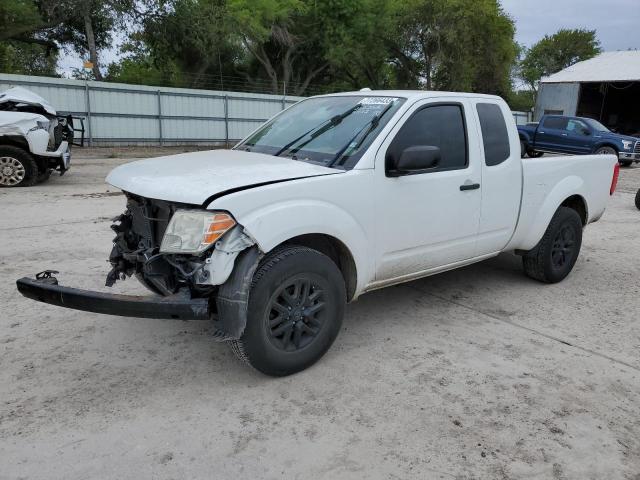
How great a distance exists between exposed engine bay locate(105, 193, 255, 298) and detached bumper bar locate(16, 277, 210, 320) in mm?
130

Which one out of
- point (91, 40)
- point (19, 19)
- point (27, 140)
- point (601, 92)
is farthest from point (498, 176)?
point (601, 92)

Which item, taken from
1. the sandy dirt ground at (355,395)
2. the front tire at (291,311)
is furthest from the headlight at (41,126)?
the front tire at (291,311)

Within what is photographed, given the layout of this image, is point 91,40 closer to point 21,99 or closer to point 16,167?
point 21,99

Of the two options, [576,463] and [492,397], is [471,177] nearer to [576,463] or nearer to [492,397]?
[492,397]

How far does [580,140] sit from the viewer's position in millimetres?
18688

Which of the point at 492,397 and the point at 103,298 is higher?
the point at 103,298

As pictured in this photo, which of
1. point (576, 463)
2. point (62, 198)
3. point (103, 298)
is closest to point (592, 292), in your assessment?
point (576, 463)

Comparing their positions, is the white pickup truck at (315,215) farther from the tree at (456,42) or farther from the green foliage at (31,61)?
the green foliage at (31,61)

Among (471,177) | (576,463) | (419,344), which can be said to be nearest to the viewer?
(576,463)

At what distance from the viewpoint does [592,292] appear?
5.19 m

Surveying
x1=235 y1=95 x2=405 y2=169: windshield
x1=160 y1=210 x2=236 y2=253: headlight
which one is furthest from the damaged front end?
x1=235 y1=95 x2=405 y2=169: windshield

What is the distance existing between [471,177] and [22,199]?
24.5 ft

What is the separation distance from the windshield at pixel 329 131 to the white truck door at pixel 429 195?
0.17 m

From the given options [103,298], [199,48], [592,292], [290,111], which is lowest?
[592,292]
